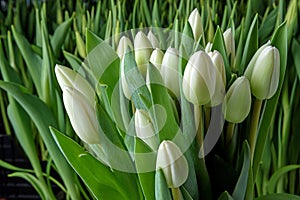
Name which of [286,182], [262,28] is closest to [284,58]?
[262,28]

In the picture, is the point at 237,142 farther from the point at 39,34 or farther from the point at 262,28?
the point at 39,34

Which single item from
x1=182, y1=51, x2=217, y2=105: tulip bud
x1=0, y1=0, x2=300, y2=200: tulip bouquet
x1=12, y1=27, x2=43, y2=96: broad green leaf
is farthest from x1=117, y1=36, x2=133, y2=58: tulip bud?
x1=12, y1=27, x2=43, y2=96: broad green leaf

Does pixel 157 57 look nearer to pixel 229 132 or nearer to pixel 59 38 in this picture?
pixel 229 132

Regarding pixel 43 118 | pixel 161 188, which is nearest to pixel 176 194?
pixel 161 188

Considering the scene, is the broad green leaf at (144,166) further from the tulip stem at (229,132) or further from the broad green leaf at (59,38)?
the broad green leaf at (59,38)

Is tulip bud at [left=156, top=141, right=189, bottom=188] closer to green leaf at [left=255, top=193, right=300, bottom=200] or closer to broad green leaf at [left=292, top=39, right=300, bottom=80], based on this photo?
green leaf at [left=255, top=193, right=300, bottom=200]

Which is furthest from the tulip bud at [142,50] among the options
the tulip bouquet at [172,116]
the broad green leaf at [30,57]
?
the broad green leaf at [30,57]
